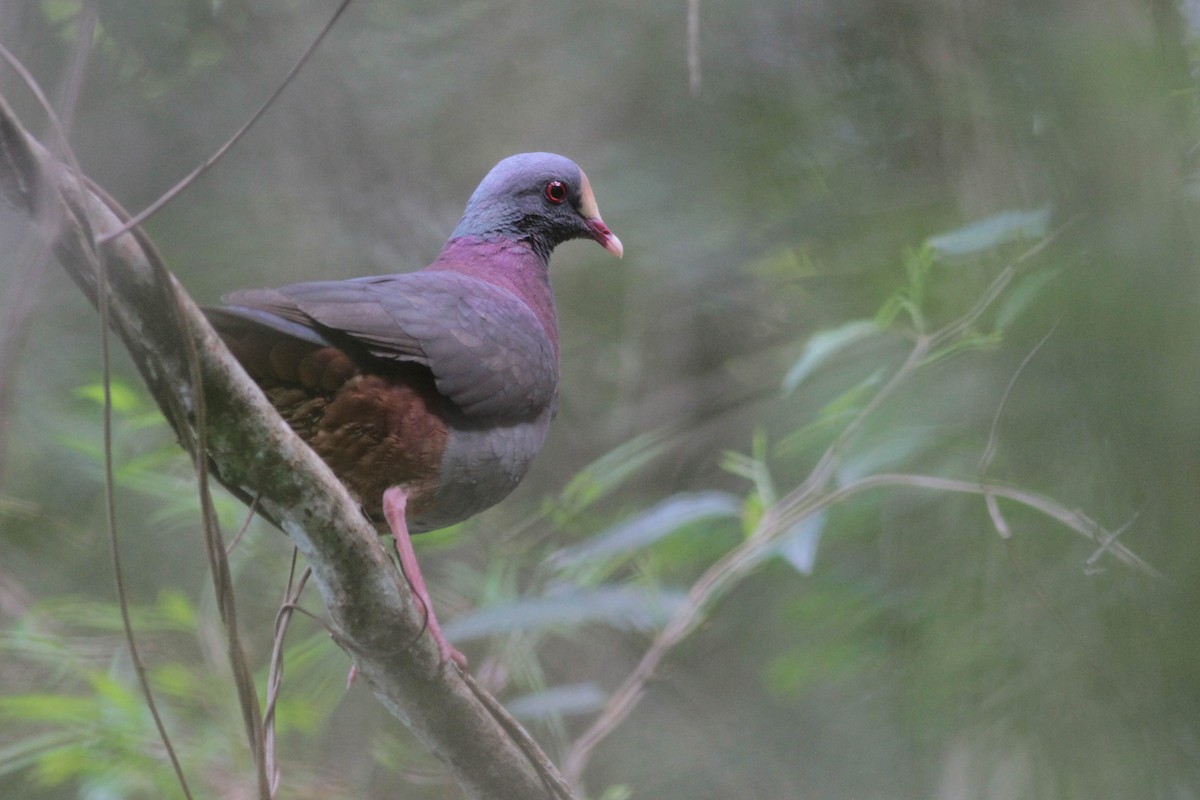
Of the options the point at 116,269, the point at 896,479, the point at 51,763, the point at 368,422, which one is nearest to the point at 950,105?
the point at 896,479

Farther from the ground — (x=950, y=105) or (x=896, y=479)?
(x=950, y=105)

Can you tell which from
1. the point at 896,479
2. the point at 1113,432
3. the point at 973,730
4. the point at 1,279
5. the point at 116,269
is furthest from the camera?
the point at 1,279

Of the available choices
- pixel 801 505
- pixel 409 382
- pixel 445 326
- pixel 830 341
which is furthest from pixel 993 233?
pixel 409 382

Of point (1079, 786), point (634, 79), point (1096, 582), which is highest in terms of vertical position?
point (634, 79)

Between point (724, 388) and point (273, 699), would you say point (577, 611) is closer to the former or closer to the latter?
point (273, 699)

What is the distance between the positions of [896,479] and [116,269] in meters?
2.07

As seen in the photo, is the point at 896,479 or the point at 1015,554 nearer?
the point at 1015,554

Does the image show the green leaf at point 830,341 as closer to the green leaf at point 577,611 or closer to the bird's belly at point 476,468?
the green leaf at point 577,611

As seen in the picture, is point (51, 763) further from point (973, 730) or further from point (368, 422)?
point (973, 730)

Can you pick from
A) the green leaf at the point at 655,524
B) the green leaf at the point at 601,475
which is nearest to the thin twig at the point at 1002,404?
the green leaf at the point at 655,524

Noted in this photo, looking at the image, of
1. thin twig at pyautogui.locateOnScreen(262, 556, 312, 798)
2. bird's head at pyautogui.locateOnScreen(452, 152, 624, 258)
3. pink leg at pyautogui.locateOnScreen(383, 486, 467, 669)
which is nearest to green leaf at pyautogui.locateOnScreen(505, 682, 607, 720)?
pink leg at pyautogui.locateOnScreen(383, 486, 467, 669)

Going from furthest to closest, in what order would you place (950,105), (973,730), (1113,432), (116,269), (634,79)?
(634,79)
(950,105)
(973,730)
(1113,432)
(116,269)

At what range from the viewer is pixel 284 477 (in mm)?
1811

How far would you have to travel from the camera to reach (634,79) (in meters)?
5.52
